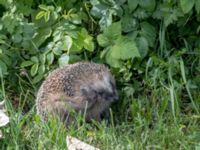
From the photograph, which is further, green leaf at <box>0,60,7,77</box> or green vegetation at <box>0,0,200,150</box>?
green leaf at <box>0,60,7,77</box>

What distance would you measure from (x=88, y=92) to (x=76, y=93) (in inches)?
3.5

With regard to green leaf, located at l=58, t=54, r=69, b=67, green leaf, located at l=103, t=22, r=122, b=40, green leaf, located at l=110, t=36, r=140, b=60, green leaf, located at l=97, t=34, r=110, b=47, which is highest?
green leaf, located at l=103, t=22, r=122, b=40

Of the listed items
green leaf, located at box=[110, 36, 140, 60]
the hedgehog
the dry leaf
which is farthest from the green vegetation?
the dry leaf

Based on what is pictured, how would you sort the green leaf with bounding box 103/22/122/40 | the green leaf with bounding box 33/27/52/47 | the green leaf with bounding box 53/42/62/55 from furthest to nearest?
the green leaf with bounding box 33/27/52/47 → the green leaf with bounding box 53/42/62/55 → the green leaf with bounding box 103/22/122/40

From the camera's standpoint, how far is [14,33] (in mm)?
5309

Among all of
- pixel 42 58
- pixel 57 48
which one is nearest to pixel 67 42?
pixel 57 48

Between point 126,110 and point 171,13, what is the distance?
818 mm

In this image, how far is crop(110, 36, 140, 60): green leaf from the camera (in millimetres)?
5005

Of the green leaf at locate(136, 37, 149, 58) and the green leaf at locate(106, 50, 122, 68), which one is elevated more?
the green leaf at locate(136, 37, 149, 58)

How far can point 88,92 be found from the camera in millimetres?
4906

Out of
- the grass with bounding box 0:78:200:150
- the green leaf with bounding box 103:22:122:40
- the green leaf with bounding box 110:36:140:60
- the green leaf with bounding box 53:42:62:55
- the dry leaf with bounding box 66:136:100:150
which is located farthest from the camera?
the green leaf with bounding box 53:42:62:55

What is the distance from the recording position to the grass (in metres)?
4.48

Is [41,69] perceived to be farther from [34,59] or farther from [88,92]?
[88,92]

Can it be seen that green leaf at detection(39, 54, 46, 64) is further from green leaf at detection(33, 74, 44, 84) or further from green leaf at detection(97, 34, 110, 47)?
green leaf at detection(97, 34, 110, 47)
